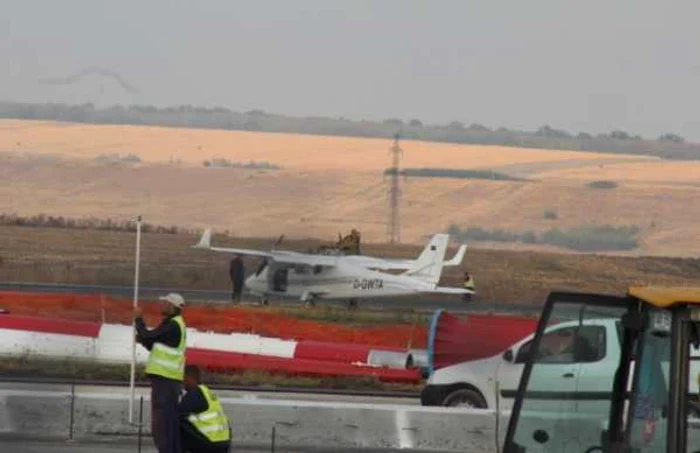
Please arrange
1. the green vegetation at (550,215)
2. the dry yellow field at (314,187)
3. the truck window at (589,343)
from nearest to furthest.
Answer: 1. the truck window at (589,343)
2. the dry yellow field at (314,187)
3. the green vegetation at (550,215)

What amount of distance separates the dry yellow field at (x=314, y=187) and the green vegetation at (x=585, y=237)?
0.78 meters

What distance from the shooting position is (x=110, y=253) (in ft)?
277

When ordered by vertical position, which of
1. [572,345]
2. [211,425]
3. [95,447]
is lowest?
[95,447]

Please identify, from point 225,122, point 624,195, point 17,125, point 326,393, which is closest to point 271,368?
point 326,393

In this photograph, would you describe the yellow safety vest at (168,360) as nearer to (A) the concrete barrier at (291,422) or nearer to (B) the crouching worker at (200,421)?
(B) the crouching worker at (200,421)

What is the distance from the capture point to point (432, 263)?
65250 mm

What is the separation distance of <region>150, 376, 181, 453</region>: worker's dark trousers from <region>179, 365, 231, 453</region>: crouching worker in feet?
1.83

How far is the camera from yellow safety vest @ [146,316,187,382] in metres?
16.6

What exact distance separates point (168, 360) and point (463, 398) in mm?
7079

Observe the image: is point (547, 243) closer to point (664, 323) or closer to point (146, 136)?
point (146, 136)

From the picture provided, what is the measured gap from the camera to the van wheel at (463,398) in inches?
901

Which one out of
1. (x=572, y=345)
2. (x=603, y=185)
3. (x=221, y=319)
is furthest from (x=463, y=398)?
(x=603, y=185)

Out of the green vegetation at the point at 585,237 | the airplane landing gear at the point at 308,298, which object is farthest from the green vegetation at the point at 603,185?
the airplane landing gear at the point at 308,298

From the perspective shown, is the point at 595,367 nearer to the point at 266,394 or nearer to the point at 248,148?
the point at 266,394
